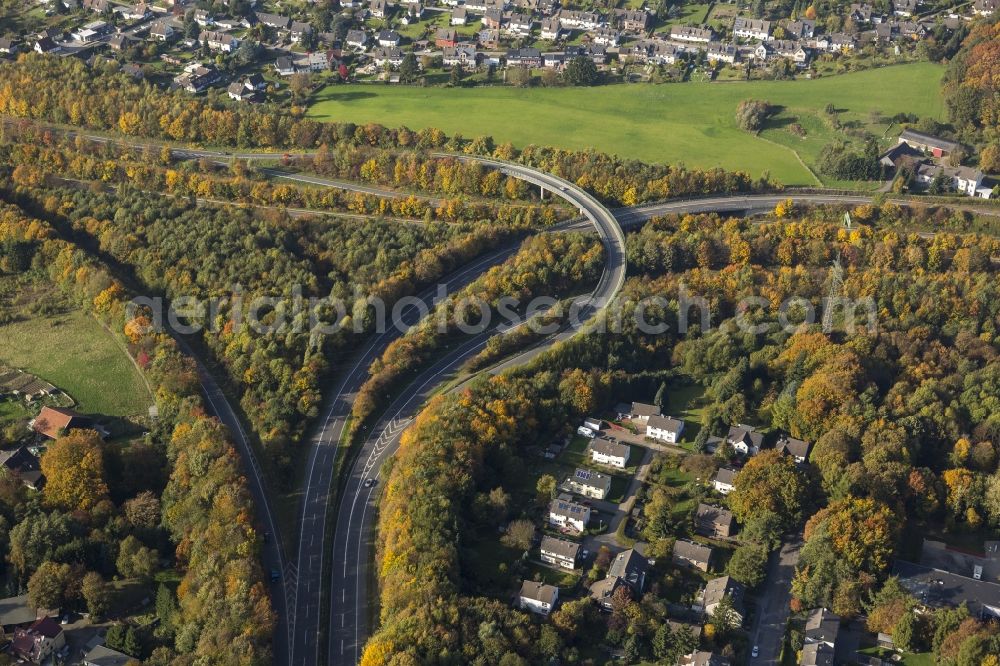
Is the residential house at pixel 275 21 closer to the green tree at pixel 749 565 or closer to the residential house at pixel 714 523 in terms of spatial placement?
the residential house at pixel 714 523

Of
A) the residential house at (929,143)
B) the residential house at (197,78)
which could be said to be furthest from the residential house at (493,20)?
the residential house at (929,143)

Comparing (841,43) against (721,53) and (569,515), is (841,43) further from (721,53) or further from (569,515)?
(569,515)

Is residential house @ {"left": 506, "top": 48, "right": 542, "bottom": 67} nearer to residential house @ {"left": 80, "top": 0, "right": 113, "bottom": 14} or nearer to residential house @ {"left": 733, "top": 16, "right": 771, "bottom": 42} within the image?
residential house @ {"left": 733, "top": 16, "right": 771, "bottom": 42}

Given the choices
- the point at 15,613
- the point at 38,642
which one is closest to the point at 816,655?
the point at 38,642

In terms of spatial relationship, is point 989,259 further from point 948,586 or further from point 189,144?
point 189,144

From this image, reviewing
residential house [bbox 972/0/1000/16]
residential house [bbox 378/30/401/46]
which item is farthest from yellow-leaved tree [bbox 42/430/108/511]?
residential house [bbox 972/0/1000/16]
